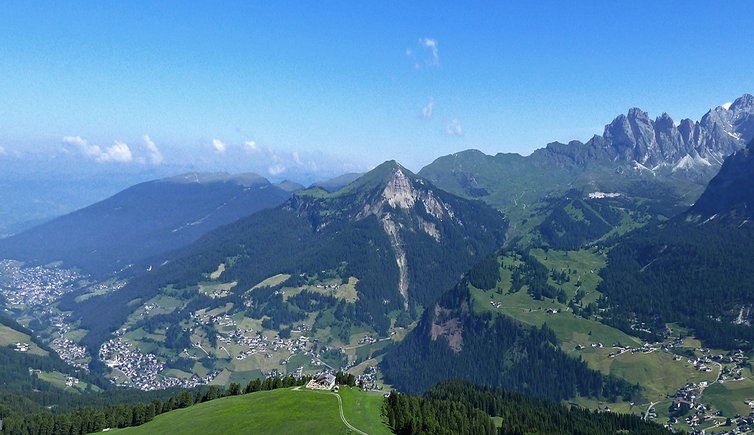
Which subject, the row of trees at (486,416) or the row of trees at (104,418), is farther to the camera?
the row of trees at (104,418)

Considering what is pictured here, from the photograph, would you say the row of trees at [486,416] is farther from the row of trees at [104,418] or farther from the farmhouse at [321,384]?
the row of trees at [104,418]

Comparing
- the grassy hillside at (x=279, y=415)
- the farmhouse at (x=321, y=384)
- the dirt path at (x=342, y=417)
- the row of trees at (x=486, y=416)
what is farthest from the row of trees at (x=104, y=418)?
the row of trees at (x=486, y=416)

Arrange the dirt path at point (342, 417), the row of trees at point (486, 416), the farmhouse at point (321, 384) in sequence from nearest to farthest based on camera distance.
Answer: the dirt path at point (342, 417), the row of trees at point (486, 416), the farmhouse at point (321, 384)

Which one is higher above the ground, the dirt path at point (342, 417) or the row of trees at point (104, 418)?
the dirt path at point (342, 417)

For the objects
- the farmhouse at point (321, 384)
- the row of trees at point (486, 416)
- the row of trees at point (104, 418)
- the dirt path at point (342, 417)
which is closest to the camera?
the dirt path at point (342, 417)

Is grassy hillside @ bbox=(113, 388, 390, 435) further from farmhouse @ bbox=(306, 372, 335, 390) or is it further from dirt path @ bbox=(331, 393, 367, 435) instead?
farmhouse @ bbox=(306, 372, 335, 390)

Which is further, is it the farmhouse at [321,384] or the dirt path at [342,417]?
the farmhouse at [321,384]

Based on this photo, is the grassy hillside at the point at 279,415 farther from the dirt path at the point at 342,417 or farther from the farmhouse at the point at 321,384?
the farmhouse at the point at 321,384

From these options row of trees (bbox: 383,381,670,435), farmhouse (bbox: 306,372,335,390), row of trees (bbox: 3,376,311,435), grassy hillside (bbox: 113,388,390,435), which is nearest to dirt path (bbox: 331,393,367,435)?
grassy hillside (bbox: 113,388,390,435)

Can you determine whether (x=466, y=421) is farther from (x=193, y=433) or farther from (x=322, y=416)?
(x=193, y=433)
